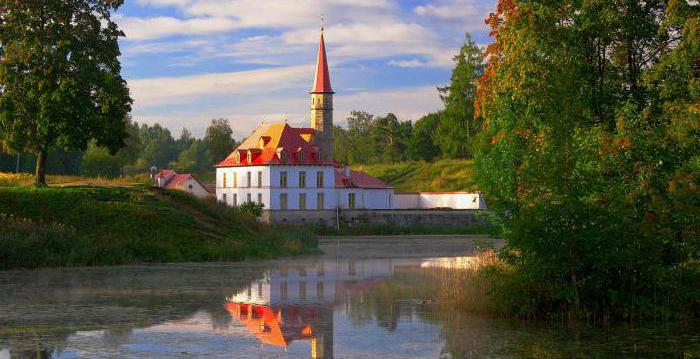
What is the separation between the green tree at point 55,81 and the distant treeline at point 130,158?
4111mm

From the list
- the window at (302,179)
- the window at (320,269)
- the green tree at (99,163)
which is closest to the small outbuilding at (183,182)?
the green tree at (99,163)

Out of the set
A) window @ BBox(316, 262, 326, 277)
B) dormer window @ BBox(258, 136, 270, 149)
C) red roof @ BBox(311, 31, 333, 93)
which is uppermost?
red roof @ BBox(311, 31, 333, 93)

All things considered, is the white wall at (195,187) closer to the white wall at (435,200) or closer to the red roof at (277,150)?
the red roof at (277,150)

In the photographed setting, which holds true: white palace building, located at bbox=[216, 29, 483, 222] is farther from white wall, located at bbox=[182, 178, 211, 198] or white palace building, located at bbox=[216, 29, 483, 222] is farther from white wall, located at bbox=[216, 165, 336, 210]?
white wall, located at bbox=[182, 178, 211, 198]

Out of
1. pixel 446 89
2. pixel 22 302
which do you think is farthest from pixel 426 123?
pixel 22 302

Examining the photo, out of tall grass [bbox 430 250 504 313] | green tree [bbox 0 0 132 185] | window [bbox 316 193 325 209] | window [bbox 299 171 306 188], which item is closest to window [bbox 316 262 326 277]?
tall grass [bbox 430 250 504 313]

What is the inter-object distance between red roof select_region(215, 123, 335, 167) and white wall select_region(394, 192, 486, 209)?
11956mm

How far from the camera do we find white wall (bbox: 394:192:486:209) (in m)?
95.1

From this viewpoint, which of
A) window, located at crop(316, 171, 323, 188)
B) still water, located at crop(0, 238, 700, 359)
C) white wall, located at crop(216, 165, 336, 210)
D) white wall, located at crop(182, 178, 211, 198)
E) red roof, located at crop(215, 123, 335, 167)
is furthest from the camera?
white wall, located at crop(182, 178, 211, 198)

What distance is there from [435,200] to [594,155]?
74.6 meters

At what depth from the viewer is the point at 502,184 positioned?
24.6 meters

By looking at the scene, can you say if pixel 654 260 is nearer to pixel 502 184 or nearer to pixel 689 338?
pixel 689 338

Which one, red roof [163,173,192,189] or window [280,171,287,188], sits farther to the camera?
red roof [163,173,192,189]

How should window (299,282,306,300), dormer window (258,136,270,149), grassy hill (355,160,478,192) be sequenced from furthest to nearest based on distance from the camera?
grassy hill (355,160,478,192) < dormer window (258,136,270,149) < window (299,282,306,300)
